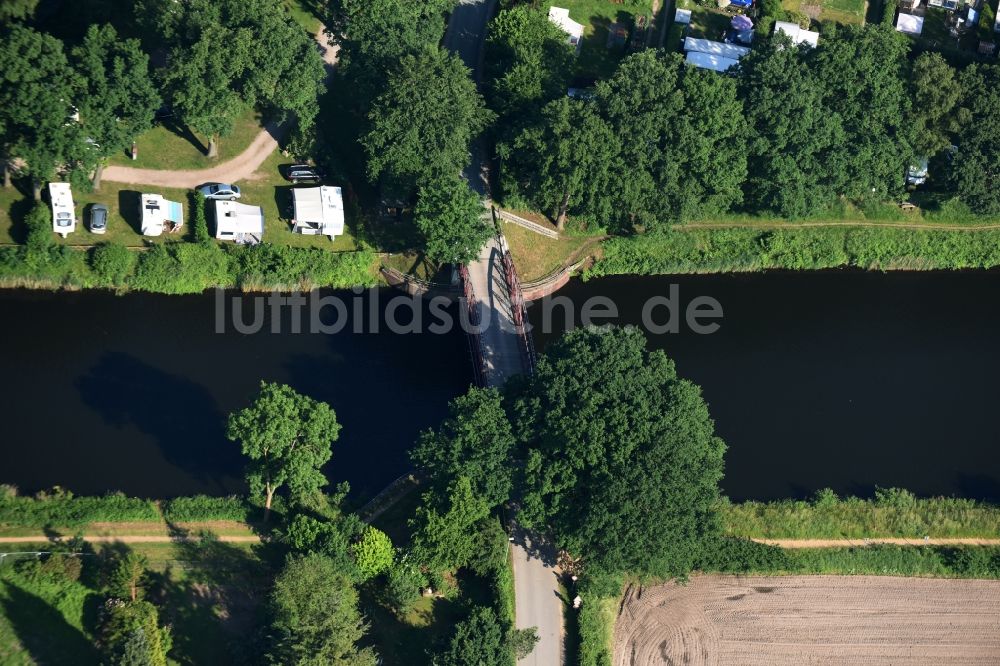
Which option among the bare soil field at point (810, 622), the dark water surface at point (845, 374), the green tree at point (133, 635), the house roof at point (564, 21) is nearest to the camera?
the green tree at point (133, 635)

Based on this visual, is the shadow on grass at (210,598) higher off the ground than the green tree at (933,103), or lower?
lower

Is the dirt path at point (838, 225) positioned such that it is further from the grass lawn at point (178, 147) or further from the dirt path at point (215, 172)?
the grass lawn at point (178, 147)

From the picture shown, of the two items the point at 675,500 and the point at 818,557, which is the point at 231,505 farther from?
the point at 818,557

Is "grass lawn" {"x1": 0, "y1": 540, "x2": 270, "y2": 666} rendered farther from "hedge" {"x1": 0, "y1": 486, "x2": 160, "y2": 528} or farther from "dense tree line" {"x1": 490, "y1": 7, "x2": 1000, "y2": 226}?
"dense tree line" {"x1": 490, "y1": 7, "x2": 1000, "y2": 226}

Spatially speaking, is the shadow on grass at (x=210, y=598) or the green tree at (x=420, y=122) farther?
the green tree at (x=420, y=122)

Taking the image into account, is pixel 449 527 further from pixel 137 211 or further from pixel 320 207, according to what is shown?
pixel 137 211

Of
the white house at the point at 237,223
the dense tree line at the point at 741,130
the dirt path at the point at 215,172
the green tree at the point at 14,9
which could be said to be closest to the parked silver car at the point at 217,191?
the white house at the point at 237,223
